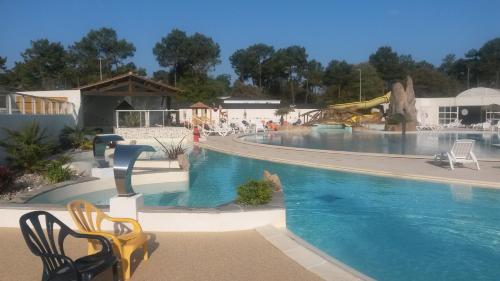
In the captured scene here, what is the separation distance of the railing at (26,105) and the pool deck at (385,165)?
7.18m

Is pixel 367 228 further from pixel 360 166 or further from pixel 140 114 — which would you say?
pixel 140 114

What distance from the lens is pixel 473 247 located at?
593 cm

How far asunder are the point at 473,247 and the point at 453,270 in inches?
39.2

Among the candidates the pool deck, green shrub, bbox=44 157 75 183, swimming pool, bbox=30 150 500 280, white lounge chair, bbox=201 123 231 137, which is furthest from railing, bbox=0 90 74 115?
white lounge chair, bbox=201 123 231 137

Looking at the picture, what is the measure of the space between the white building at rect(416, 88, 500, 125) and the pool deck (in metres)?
24.8

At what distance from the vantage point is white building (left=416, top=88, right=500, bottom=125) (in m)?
36.0

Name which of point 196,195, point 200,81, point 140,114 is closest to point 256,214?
point 196,195

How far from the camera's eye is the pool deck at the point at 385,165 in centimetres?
981

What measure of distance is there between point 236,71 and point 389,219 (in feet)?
225

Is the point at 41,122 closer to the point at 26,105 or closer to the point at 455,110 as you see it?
the point at 26,105

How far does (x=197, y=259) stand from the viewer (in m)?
4.44

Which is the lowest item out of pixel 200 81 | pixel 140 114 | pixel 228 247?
pixel 228 247

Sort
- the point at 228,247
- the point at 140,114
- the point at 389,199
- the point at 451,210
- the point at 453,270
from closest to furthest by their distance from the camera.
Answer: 1. the point at 228,247
2. the point at 453,270
3. the point at 451,210
4. the point at 389,199
5. the point at 140,114

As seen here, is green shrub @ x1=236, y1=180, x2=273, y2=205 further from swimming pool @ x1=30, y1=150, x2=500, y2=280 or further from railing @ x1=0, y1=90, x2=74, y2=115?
railing @ x1=0, y1=90, x2=74, y2=115
